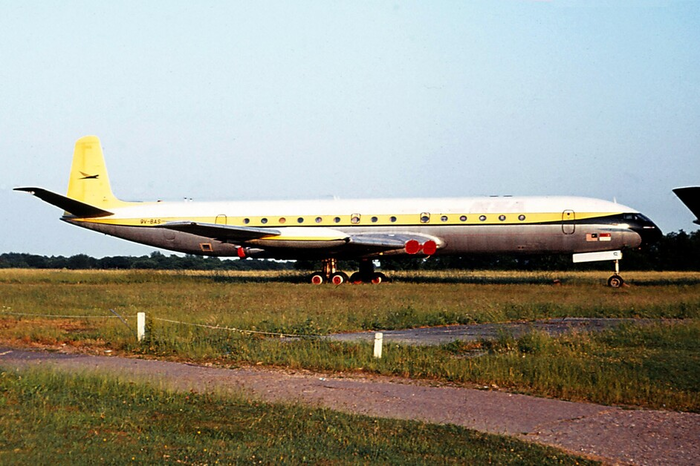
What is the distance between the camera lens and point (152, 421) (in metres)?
9.09

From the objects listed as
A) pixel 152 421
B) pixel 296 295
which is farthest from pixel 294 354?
pixel 296 295

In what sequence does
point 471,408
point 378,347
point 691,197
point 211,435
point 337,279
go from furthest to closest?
1. point 337,279
2. point 691,197
3. point 378,347
4. point 471,408
5. point 211,435

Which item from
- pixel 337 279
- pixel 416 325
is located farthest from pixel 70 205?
pixel 416 325

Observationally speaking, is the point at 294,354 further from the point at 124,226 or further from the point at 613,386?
the point at 124,226

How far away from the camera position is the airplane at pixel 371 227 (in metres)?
33.4

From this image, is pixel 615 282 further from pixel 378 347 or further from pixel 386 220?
pixel 378 347

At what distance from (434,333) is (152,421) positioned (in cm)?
1107

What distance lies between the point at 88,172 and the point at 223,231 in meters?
9.82

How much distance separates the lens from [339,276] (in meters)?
36.7

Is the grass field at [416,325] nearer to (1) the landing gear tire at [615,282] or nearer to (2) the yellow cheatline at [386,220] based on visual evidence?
(1) the landing gear tire at [615,282]

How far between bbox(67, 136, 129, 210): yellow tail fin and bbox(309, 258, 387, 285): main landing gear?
11.5 m

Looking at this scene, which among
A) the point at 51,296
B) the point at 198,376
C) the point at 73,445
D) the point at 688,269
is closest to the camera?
the point at 73,445

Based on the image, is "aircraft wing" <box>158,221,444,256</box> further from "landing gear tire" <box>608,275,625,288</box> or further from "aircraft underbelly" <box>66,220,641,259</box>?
"landing gear tire" <box>608,275,625,288</box>

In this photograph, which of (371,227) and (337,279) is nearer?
(371,227)
